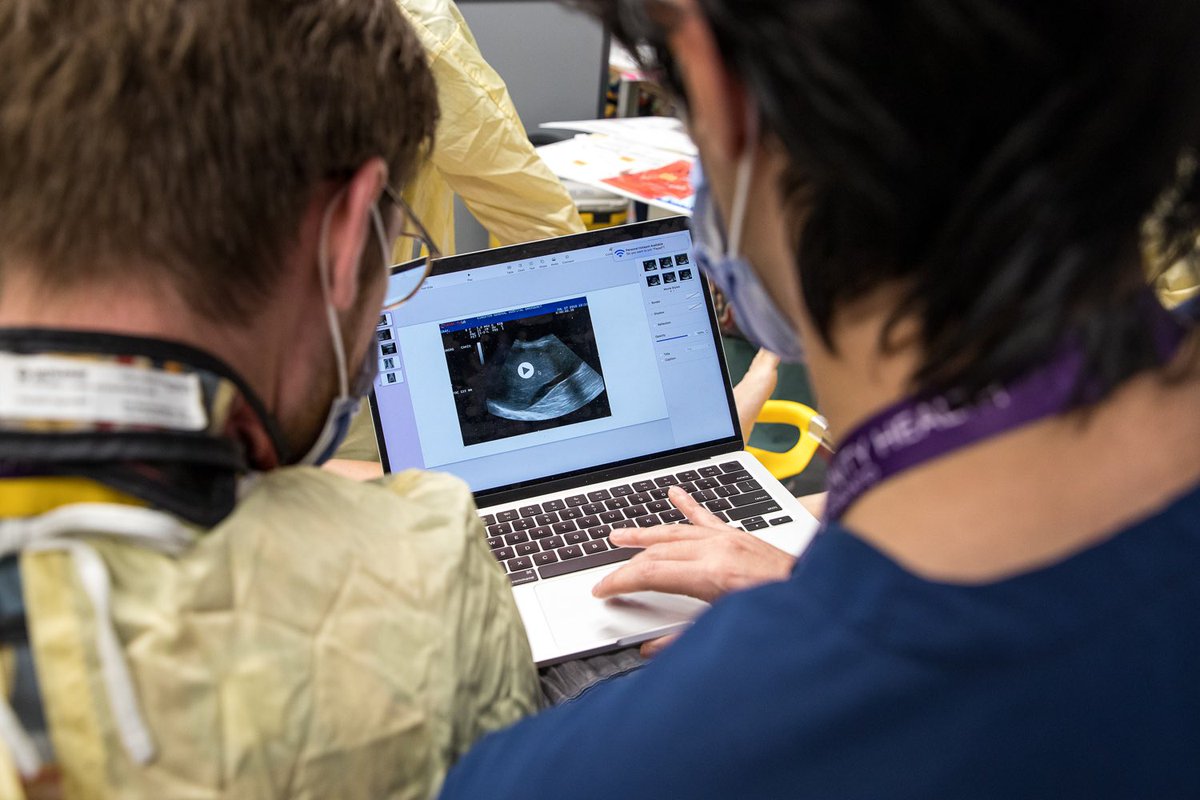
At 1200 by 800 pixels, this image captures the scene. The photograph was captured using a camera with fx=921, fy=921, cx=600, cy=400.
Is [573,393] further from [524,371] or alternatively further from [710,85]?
[710,85]

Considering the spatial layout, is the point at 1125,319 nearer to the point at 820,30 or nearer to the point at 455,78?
the point at 820,30

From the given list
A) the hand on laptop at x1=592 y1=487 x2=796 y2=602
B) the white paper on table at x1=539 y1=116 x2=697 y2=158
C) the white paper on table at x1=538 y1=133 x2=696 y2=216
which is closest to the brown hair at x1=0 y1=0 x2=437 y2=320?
the hand on laptop at x1=592 y1=487 x2=796 y2=602

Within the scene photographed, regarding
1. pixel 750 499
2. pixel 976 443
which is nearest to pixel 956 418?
pixel 976 443

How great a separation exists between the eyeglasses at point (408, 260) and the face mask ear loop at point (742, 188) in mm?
246

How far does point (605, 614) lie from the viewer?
0.95 metres

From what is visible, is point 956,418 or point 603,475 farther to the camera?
point 603,475

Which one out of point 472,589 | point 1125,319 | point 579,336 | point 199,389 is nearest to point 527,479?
point 579,336

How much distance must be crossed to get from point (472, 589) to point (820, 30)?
414mm

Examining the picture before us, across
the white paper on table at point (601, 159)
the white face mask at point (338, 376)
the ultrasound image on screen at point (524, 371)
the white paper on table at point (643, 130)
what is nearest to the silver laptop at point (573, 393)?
the ultrasound image on screen at point (524, 371)

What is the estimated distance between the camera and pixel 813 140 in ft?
1.64

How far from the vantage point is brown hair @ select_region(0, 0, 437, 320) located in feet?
1.65

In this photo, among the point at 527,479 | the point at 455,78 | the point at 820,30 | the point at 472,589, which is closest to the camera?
the point at 820,30

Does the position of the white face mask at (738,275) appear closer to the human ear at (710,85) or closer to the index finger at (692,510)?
the human ear at (710,85)

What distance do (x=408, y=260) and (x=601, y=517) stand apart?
1.62ft
